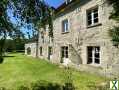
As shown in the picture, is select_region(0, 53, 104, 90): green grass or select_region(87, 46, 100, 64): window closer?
select_region(0, 53, 104, 90): green grass

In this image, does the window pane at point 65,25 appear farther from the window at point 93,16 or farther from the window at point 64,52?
the window at point 93,16

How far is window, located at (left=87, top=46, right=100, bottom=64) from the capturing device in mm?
16109

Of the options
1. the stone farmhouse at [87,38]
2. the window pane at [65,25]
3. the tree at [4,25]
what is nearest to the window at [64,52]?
the stone farmhouse at [87,38]

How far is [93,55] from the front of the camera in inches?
645

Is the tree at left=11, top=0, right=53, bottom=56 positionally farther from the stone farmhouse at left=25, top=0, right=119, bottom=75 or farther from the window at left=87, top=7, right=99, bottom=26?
the window at left=87, top=7, right=99, bottom=26

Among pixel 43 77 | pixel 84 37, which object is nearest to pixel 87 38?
pixel 84 37

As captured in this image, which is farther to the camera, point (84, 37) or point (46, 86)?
point (84, 37)

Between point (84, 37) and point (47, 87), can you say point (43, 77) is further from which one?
point (84, 37)

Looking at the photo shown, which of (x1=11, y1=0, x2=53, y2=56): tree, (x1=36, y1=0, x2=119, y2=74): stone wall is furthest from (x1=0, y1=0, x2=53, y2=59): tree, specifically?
(x1=36, y1=0, x2=119, y2=74): stone wall

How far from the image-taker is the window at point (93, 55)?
1611 cm

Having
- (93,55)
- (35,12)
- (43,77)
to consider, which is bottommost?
(43,77)

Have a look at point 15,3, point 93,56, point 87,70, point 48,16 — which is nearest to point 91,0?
point 93,56

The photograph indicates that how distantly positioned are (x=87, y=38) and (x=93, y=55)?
1.52 m

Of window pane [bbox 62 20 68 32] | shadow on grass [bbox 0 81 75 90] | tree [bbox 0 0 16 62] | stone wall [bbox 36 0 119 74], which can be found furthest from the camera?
window pane [bbox 62 20 68 32]
